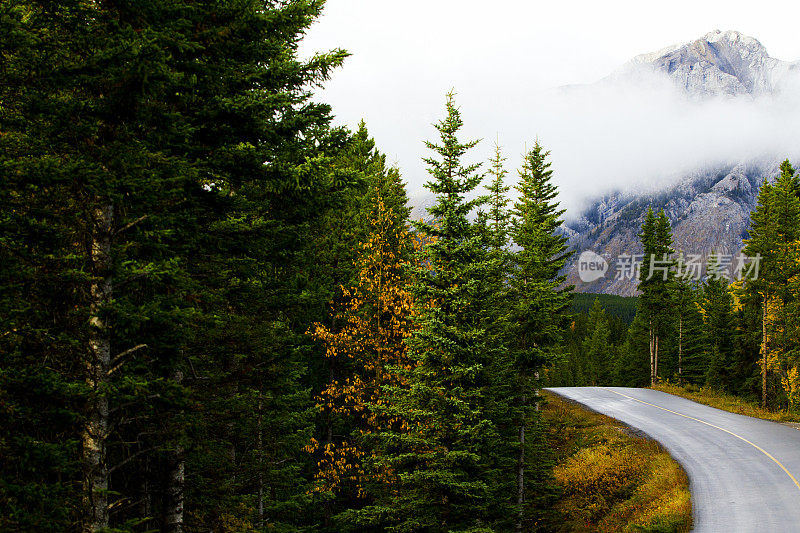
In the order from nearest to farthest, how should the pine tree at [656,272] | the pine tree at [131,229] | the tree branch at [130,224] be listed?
the pine tree at [131,229] < the tree branch at [130,224] < the pine tree at [656,272]

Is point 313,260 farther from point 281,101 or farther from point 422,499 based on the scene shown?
point 281,101

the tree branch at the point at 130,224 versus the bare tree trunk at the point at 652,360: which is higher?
the tree branch at the point at 130,224

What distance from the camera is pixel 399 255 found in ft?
66.1

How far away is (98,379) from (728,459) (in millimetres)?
23107

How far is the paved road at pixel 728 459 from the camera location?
581 inches

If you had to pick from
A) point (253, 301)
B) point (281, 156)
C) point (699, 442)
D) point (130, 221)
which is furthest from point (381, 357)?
point (699, 442)

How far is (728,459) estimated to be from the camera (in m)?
20.4

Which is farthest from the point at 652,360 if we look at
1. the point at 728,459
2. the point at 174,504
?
the point at 174,504

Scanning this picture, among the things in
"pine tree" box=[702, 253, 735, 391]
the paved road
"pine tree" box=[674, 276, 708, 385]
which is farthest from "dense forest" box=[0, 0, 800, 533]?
"pine tree" box=[674, 276, 708, 385]

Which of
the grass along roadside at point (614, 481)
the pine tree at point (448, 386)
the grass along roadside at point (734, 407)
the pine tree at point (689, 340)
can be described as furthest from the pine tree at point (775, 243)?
the pine tree at point (448, 386)

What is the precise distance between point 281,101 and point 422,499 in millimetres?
12073

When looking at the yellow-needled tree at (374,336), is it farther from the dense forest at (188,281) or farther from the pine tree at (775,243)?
the pine tree at (775,243)

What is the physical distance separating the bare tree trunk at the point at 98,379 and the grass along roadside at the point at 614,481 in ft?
48.5

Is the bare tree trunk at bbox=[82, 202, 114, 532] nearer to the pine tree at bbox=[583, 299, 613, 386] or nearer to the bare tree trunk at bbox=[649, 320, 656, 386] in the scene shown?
the bare tree trunk at bbox=[649, 320, 656, 386]
